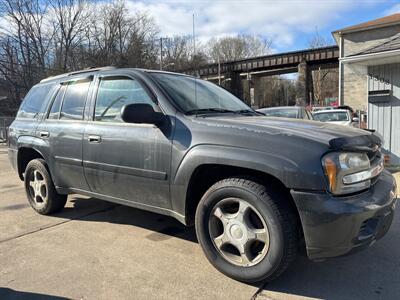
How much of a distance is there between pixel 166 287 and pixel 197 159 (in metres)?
1.07

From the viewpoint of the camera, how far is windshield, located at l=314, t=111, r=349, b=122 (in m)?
14.6

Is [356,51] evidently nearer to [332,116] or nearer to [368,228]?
[332,116]

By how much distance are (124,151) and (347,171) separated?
208 centimetres

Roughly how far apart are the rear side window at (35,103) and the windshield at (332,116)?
1157 centimetres

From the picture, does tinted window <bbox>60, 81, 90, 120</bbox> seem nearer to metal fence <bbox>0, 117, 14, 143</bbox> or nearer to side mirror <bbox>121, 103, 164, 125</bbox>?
side mirror <bbox>121, 103, 164, 125</bbox>

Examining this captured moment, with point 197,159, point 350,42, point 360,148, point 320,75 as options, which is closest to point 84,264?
point 197,159

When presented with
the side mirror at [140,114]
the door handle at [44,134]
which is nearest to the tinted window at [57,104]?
the door handle at [44,134]

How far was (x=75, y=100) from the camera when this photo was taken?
14.5ft

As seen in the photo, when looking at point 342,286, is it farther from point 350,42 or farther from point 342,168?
point 350,42

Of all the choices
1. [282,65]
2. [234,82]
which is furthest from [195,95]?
[234,82]

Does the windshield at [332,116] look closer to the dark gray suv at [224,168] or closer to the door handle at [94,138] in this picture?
the dark gray suv at [224,168]

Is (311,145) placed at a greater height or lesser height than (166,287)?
greater

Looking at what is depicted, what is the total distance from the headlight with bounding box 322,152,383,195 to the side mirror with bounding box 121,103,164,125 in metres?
1.53

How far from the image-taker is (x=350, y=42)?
27.8 m
